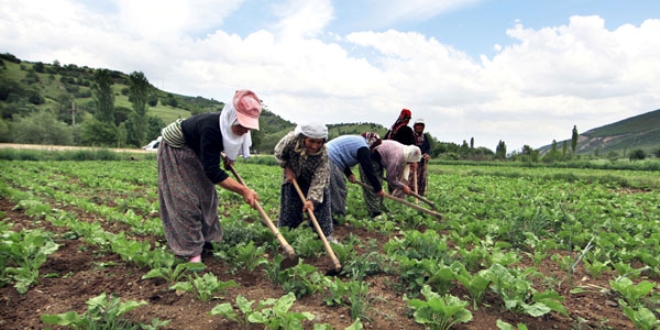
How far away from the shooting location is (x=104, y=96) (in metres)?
47.0

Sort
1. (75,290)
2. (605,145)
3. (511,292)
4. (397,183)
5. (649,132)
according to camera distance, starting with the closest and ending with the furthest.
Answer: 1. (511,292)
2. (75,290)
3. (397,183)
4. (649,132)
5. (605,145)

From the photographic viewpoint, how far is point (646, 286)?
8.14ft

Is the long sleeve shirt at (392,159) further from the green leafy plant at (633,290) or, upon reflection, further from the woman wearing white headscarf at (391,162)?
the green leafy plant at (633,290)

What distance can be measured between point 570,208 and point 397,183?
349 cm

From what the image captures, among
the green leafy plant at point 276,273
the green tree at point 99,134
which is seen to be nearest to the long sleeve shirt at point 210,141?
the green leafy plant at point 276,273

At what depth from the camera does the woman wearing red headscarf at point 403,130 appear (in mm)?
6586

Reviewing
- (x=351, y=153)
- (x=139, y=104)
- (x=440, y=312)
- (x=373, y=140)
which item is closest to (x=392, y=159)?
(x=373, y=140)

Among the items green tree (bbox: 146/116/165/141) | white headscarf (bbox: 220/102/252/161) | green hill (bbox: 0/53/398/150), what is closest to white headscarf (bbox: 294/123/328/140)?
white headscarf (bbox: 220/102/252/161)

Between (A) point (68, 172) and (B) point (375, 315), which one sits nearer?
(B) point (375, 315)

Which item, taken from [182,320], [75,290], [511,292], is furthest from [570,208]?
[75,290]

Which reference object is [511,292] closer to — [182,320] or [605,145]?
[182,320]

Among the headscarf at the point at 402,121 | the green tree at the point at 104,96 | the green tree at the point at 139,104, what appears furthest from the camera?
the green tree at the point at 104,96

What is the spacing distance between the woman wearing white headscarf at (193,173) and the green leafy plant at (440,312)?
1.71 meters

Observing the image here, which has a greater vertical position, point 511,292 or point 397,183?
point 397,183
